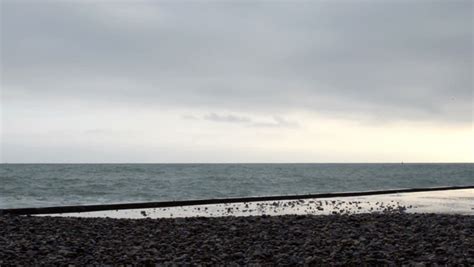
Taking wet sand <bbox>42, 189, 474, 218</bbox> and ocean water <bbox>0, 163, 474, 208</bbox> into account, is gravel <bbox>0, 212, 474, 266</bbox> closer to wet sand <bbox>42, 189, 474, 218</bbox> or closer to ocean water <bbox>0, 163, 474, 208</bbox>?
wet sand <bbox>42, 189, 474, 218</bbox>

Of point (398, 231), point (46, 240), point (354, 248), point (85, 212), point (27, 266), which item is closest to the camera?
point (27, 266)

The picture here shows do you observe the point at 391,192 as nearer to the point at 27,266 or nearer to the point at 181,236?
the point at 181,236

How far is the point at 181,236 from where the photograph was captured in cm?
1212

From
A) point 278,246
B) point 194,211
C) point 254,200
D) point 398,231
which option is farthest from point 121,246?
point 254,200

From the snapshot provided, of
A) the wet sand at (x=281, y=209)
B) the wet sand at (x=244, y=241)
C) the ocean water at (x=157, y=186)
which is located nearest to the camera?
the wet sand at (x=244, y=241)

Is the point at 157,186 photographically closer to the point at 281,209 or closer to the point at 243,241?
the point at 281,209

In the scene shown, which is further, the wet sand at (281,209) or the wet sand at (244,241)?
the wet sand at (281,209)

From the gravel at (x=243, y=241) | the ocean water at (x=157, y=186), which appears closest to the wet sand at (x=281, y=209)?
the gravel at (x=243, y=241)

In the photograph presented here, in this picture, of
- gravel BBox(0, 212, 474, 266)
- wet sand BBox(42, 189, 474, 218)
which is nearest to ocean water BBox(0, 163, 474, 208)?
wet sand BBox(42, 189, 474, 218)

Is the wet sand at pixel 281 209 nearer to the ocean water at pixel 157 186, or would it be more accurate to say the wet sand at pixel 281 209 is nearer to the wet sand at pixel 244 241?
the wet sand at pixel 244 241

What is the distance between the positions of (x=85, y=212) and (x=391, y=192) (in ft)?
64.9

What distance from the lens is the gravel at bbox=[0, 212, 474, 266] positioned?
31.7 feet

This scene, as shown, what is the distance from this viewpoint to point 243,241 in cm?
1155

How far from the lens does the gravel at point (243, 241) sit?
9.66m
